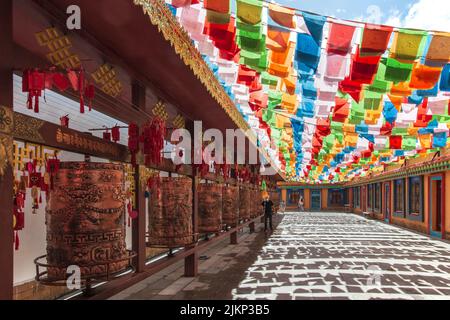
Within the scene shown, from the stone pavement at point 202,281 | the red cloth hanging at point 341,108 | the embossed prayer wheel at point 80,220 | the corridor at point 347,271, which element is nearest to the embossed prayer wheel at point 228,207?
the stone pavement at point 202,281

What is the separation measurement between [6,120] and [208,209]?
258 inches

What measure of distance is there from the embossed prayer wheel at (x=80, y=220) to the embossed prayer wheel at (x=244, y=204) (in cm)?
1022

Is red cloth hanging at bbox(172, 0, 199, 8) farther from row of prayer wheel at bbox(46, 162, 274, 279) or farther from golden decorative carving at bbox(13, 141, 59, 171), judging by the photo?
golden decorative carving at bbox(13, 141, 59, 171)

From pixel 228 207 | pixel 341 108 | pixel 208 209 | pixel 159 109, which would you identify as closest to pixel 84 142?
pixel 159 109

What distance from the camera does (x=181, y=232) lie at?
675cm

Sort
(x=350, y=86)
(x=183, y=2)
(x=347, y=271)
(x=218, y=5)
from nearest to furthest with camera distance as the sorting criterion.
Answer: (x=218, y=5) → (x=183, y=2) → (x=350, y=86) → (x=347, y=271)

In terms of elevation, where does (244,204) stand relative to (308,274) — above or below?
above

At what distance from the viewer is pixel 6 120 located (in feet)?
9.87

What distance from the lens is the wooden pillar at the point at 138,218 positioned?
18.2 feet

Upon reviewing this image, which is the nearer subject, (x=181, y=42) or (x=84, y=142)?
(x=84, y=142)

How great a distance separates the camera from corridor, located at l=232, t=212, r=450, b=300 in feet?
24.6

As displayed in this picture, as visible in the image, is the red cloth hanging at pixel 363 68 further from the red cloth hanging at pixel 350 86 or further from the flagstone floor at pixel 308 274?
the flagstone floor at pixel 308 274

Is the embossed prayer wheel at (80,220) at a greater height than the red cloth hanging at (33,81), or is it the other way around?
the red cloth hanging at (33,81)

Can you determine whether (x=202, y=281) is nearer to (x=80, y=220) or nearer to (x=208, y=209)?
(x=208, y=209)
